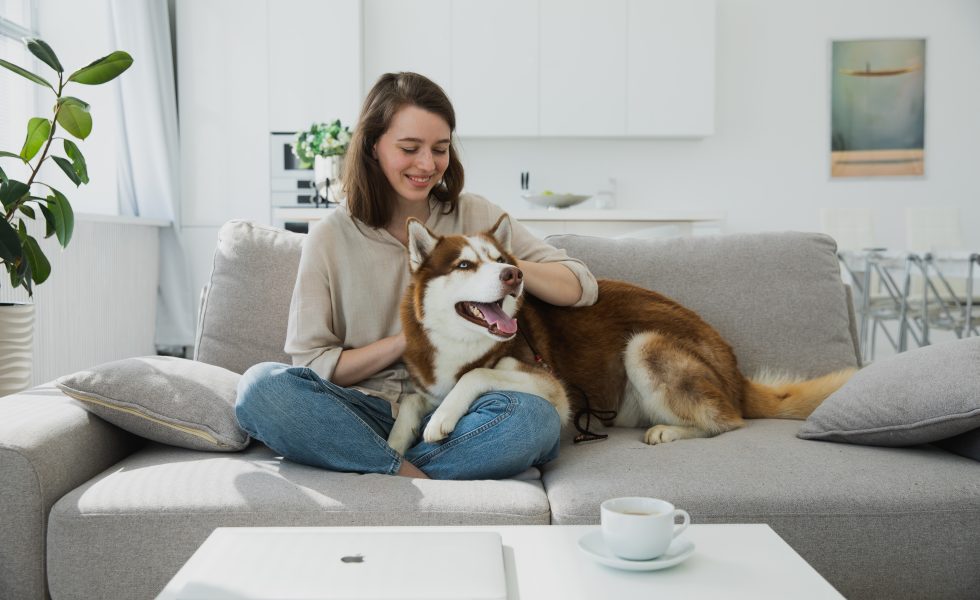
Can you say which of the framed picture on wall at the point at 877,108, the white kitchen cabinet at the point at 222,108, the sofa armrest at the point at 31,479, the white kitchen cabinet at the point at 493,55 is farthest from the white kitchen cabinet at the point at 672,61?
the sofa armrest at the point at 31,479

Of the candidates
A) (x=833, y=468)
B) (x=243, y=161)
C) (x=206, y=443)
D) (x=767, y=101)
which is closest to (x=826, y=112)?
(x=767, y=101)

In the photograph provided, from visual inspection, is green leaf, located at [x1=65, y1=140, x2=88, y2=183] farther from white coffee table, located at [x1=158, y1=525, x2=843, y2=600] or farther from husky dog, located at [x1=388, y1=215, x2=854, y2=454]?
white coffee table, located at [x1=158, y1=525, x2=843, y2=600]

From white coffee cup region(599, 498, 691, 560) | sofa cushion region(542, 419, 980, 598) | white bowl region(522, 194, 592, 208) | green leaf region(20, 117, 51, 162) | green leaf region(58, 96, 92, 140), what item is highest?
green leaf region(58, 96, 92, 140)

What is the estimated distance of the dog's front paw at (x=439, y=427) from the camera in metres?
1.58

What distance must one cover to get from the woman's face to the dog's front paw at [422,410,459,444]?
0.54 m

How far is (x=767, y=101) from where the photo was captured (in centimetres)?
573

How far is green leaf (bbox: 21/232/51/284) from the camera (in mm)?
2145

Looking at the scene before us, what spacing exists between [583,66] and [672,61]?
0.57m

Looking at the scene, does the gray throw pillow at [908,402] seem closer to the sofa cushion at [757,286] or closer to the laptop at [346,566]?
the sofa cushion at [757,286]

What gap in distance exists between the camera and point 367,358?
1771 millimetres

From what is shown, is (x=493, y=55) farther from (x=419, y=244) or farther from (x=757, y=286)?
(x=419, y=244)

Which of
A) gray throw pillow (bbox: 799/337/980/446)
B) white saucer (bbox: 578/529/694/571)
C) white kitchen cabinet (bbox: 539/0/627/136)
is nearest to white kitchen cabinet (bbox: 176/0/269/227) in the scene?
A: white kitchen cabinet (bbox: 539/0/627/136)

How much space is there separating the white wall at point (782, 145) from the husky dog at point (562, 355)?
12.7 ft

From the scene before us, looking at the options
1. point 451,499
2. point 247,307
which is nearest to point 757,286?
point 451,499
